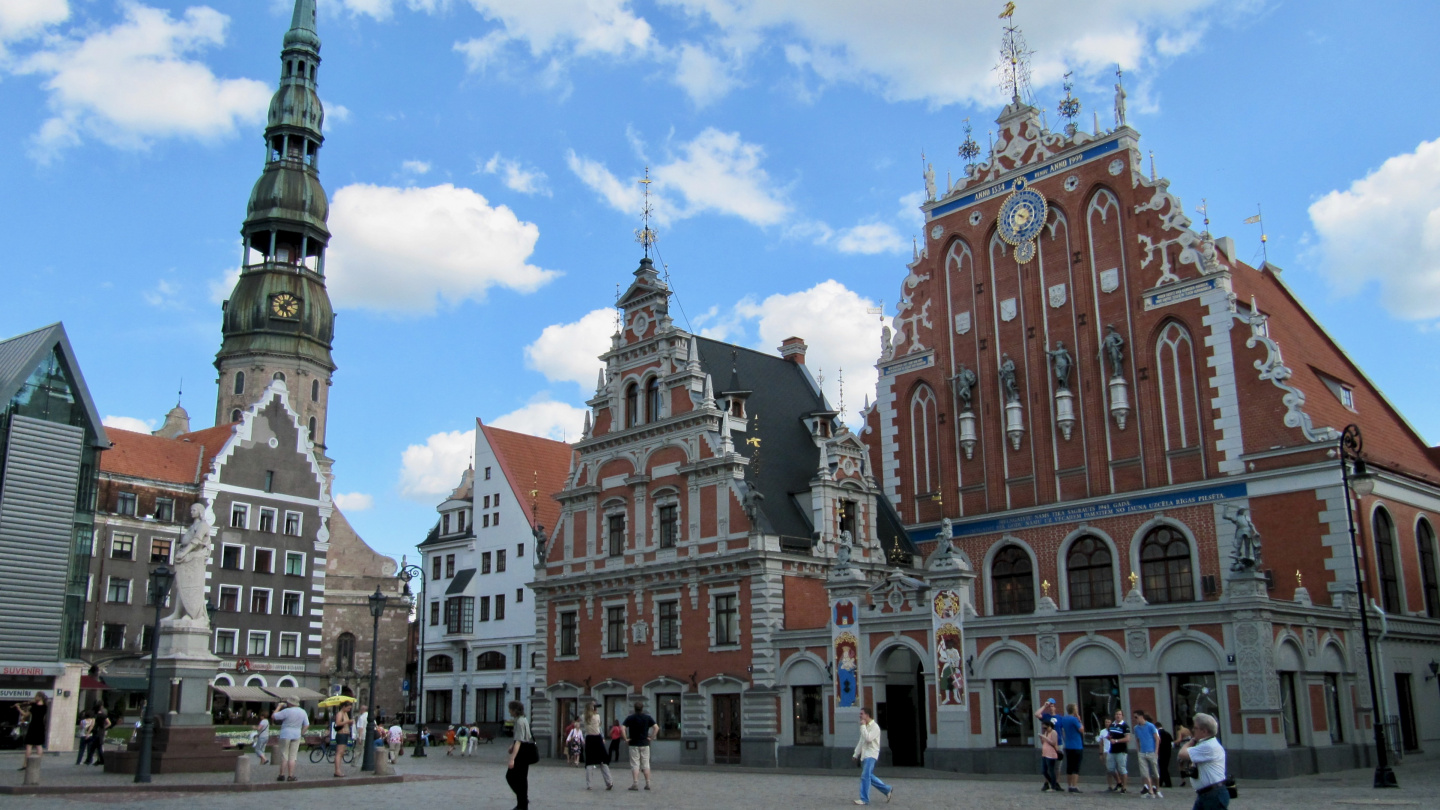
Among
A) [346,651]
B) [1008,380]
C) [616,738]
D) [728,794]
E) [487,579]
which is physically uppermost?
[1008,380]

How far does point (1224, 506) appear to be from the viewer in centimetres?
3138

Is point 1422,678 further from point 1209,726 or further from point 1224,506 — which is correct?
point 1209,726

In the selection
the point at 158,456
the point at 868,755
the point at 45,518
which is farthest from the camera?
the point at 158,456

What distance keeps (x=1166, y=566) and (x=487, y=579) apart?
119 ft

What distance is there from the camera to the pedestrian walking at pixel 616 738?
108ft

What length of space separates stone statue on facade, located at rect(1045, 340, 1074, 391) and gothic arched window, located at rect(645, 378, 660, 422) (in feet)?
42.3

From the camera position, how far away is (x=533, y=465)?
201ft

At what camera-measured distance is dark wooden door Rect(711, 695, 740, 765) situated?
3444 centimetres

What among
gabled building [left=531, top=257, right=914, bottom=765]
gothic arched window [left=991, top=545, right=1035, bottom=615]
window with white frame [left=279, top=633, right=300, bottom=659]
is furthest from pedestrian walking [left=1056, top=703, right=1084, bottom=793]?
window with white frame [left=279, top=633, right=300, bottom=659]

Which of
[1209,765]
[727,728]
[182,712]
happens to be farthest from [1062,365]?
[182,712]

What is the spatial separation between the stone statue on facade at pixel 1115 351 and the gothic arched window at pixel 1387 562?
7.75 meters

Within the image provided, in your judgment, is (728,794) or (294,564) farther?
(294,564)

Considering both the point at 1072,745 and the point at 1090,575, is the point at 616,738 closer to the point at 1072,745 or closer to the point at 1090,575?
the point at 1090,575

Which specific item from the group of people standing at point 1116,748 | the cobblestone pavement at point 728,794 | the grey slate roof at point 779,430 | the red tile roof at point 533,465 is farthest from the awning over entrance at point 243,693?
the group of people standing at point 1116,748
